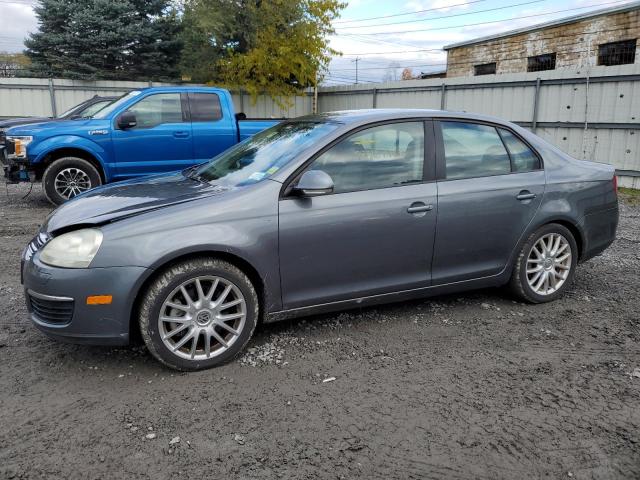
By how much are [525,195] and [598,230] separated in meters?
0.93

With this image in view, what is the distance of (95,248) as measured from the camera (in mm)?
3088

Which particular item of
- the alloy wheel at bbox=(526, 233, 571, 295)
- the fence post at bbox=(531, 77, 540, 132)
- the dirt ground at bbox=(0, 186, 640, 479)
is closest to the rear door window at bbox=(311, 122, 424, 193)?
→ the dirt ground at bbox=(0, 186, 640, 479)

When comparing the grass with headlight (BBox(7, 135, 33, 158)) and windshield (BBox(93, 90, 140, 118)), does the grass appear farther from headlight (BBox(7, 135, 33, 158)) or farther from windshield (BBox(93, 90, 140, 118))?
headlight (BBox(7, 135, 33, 158))

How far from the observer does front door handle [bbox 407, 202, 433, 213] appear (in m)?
3.81

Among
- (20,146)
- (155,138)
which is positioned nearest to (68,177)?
(20,146)

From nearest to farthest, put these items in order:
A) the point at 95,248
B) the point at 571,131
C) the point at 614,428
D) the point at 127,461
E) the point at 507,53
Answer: the point at 127,461
the point at 614,428
the point at 95,248
the point at 571,131
the point at 507,53

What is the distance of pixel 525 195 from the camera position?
4238mm

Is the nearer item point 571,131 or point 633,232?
point 633,232

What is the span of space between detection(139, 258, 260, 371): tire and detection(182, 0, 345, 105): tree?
1813 centimetres

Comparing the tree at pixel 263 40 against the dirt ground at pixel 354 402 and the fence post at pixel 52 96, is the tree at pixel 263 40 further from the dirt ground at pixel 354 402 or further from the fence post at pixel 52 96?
the dirt ground at pixel 354 402

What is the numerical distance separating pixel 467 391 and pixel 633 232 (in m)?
5.30

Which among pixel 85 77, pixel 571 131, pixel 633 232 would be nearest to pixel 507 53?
pixel 571 131

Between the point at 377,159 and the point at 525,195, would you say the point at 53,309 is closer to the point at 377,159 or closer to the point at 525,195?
the point at 377,159

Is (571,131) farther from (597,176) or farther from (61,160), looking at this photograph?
(61,160)
